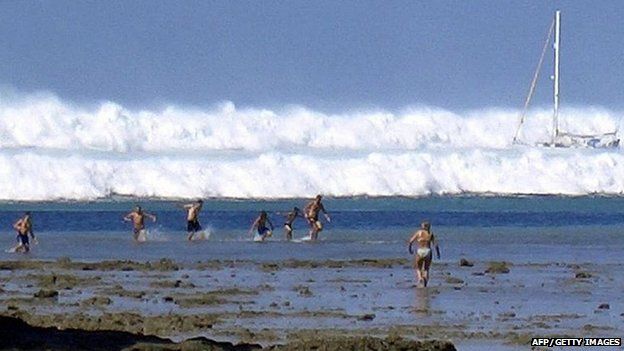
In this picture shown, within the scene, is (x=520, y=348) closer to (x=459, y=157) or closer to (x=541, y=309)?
(x=541, y=309)

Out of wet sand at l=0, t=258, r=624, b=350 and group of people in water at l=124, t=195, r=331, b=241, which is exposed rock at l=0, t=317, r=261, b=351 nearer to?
wet sand at l=0, t=258, r=624, b=350

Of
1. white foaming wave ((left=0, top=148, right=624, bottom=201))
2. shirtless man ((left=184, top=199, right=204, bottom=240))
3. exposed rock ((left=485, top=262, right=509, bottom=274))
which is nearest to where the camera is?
exposed rock ((left=485, top=262, right=509, bottom=274))

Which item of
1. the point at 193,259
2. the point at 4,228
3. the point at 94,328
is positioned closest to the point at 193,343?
the point at 94,328

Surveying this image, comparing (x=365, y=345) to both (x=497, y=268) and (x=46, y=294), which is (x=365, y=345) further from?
(x=497, y=268)

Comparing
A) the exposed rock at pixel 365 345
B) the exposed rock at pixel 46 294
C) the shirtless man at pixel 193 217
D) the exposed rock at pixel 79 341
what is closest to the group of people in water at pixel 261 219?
the shirtless man at pixel 193 217

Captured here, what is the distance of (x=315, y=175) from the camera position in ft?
319

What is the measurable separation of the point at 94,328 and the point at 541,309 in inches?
278

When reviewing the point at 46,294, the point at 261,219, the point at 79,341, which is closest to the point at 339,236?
the point at 261,219

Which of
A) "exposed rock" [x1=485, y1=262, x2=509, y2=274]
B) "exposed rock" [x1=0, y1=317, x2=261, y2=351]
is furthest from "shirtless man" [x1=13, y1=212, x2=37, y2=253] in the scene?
"exposed rock" [x1=0, y1=317, x2=261, y2=351]

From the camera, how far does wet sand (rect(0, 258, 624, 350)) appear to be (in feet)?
72.9

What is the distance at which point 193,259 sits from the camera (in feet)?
123

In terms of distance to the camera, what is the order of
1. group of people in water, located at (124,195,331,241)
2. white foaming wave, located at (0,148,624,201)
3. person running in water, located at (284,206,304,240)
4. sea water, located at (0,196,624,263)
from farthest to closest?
white foaming wave, located at (0,148,624,201) → group of people in water, located at (124,195,331,241) → person running in water, located at (284,206,304,240) → sea water, located at (0,196,624,263)

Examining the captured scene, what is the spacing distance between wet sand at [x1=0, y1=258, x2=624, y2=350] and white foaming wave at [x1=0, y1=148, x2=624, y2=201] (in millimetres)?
53714

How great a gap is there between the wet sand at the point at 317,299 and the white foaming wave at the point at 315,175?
53.7 metres
